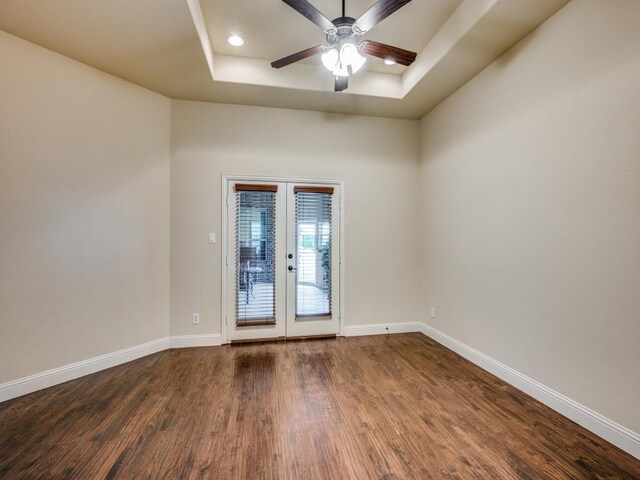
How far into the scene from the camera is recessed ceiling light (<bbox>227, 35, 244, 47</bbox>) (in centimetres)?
282

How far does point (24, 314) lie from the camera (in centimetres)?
243

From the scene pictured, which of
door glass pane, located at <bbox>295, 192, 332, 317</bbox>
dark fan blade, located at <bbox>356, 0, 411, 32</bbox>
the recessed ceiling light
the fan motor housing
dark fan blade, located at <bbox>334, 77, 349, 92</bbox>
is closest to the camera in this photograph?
dark fan blade, located at <bbox>356, 0, 411, 32</bbox>

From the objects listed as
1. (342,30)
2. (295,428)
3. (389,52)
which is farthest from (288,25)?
(295,428)

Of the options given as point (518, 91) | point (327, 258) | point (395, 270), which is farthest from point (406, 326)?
point (518, 91)

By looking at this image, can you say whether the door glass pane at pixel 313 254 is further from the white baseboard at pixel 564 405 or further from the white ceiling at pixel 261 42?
the white baseboard at pixel 564 405

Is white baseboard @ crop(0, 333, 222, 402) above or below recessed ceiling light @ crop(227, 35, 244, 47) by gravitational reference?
below

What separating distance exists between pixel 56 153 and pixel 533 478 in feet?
14.3

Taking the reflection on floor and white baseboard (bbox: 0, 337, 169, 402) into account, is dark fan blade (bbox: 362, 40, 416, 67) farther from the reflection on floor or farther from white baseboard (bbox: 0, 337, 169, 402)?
white baseboard (bbox: 0, 337, 169, 402)

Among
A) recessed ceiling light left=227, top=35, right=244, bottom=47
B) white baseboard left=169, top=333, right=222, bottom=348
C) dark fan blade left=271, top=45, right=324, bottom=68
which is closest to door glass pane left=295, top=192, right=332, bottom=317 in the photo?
white baseboard left=169, top=333, right=222, bottom=348

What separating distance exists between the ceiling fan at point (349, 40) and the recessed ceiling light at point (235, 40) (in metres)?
0.85

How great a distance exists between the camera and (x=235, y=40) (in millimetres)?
2863

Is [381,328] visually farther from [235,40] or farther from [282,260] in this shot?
[235,40]

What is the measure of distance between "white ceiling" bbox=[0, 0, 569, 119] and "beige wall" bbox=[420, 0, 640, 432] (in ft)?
1.19

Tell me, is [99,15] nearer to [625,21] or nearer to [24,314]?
[24,314]
